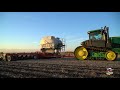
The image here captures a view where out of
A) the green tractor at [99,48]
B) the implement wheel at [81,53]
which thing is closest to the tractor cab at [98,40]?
the green tractor at [99,48]

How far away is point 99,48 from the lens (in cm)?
1425

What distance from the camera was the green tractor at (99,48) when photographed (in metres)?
14.0

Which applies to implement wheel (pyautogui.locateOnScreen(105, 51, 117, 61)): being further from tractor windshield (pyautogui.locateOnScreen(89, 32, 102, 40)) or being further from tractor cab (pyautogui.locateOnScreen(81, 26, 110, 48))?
tractor windshield (pyautogui.locateOnScreen(89, 32, 102, 40))

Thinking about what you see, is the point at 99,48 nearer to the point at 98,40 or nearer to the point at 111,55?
the point at 98,40

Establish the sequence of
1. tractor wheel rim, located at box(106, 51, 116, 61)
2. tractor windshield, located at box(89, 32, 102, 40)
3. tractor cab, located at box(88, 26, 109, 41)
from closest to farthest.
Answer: tractor cab, located at box(88, 26, 109, 41) < tractor wheel rim, located at box(106, 51, 116, 61) < tractor windshield, located at box(89, 32, 102, 40)

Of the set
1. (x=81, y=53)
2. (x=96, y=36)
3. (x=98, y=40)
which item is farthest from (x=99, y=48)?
(x=81, y=53)

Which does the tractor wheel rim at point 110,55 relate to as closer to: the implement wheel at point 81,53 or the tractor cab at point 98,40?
the tractor cab at point 98,40

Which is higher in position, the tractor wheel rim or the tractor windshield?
the tractor windshield

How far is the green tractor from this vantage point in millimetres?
13952

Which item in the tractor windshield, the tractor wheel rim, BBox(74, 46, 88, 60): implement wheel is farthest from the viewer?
BBox(74, 46, 88, 60): implement wheel

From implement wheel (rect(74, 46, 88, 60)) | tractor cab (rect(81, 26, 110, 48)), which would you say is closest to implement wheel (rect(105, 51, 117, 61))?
tractor cab (rect(81, 26, 110, 48))
